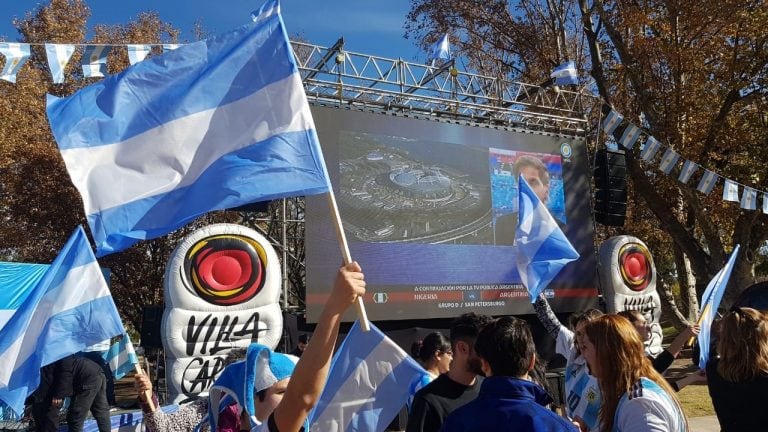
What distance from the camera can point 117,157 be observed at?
2.69 meters

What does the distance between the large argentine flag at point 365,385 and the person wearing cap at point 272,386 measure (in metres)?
0.67

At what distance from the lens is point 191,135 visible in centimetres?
277

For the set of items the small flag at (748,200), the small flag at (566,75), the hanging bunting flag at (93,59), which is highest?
the small flag at (566,75)

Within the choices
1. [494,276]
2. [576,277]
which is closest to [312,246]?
[494,276]

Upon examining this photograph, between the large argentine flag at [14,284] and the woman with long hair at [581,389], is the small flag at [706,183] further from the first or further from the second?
the large argentine flag at [14,284]

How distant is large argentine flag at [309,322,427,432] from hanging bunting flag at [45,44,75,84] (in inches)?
250

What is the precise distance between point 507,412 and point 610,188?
12197 millimetres

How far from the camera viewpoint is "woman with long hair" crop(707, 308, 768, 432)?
9.68 ft

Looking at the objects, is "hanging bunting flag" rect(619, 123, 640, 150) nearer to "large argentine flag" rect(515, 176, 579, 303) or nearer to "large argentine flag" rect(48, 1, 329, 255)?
"large argentine flag" rect(515, 176, 579, 303)

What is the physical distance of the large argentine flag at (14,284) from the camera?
35.2 ft

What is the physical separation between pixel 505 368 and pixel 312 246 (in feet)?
25.1

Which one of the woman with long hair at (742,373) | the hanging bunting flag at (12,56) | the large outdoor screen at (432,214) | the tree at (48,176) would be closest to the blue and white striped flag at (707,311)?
the woman with long hair at (742,373)

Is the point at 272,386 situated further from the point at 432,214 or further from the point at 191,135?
the point at 432,214

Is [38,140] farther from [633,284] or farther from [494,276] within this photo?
[633,284]
